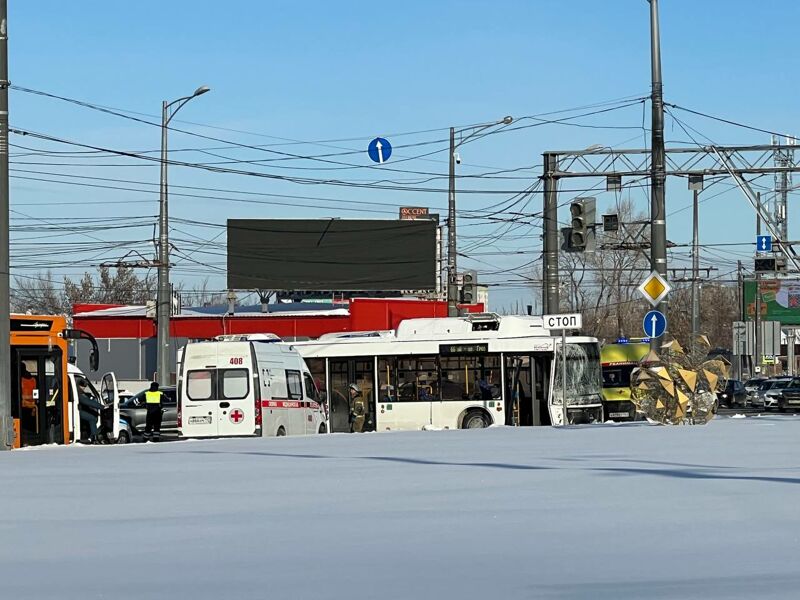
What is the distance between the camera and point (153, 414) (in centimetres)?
3625

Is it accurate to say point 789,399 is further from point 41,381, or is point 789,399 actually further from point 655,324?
point 41,381

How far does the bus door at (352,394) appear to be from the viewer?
36906 millimetres

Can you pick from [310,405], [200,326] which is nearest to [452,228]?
[310,405]

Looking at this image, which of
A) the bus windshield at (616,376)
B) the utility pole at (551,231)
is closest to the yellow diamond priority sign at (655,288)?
the utility pole at (551,231)

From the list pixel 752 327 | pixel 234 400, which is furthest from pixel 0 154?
pixel 752 327

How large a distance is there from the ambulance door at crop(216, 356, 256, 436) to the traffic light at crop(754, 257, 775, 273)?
28.0 metres

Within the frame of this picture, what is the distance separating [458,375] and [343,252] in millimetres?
46860

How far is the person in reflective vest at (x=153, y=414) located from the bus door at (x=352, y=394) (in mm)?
4674

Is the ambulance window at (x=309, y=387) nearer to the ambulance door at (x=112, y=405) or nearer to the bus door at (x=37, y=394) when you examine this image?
the ambulance door at (x=112, y=405)

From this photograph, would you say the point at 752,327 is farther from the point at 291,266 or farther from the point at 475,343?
the point at 475,343

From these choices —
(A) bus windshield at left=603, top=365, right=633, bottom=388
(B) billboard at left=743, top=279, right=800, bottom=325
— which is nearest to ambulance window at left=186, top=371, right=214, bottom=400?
(A) bus windshield at left=603, top=365, right=633, bottom=388

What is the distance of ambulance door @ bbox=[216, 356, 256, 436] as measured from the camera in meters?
30.5

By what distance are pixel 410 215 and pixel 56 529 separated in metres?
84.9

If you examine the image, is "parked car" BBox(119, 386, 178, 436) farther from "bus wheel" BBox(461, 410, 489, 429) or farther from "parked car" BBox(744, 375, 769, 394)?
"parked car" BBox(744, 375, 769, 394)
